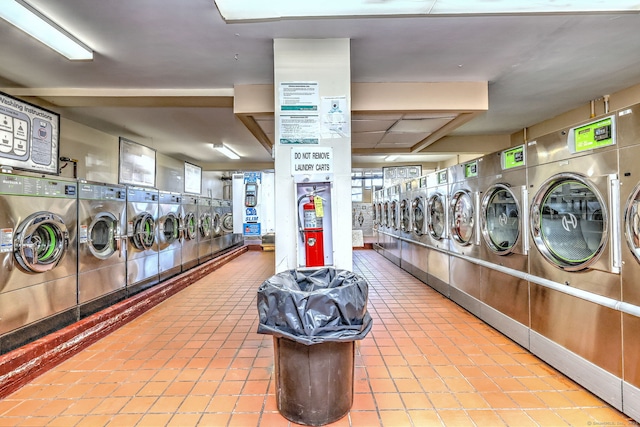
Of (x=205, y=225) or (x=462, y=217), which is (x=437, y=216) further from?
(x=205, y=225)

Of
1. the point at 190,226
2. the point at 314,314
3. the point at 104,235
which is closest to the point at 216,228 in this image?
the point at 190,226

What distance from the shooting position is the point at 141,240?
4594mm

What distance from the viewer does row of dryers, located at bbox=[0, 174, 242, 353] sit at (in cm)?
268

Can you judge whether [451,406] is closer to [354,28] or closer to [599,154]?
[599,154]

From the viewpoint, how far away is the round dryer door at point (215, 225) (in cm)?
792

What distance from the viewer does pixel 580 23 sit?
102 inches

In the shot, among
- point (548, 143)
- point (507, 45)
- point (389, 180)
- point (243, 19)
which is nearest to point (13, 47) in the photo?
point (243, 19)

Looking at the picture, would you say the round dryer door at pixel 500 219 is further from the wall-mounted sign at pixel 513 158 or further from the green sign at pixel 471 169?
the green sign at pixel 471 169

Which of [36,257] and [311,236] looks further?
[36,257]

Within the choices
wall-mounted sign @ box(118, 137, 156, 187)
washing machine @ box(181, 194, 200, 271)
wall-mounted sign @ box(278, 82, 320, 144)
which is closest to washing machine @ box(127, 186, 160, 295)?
washing machine @ box(181, 194, 200, 271)

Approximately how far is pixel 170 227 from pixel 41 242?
2747mm

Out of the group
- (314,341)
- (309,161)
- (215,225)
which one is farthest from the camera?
(215,225)

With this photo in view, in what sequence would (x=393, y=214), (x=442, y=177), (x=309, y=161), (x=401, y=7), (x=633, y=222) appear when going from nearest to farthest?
(x=633, y=222) < (x=401, y=7) < (x=309, y=161) < (x=442, y=177) < (x=393, y=214)

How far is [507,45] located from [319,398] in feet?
11.3
